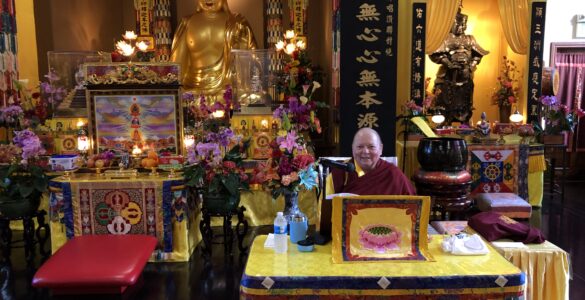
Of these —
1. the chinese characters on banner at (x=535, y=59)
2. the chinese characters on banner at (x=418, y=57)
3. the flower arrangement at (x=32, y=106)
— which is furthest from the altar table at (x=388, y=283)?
the chinese characters on banner at (x=535, y=59)

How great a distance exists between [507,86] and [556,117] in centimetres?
99

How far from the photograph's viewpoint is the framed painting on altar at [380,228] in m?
1.94

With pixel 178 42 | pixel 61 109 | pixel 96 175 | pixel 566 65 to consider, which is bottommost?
pixel 96 175

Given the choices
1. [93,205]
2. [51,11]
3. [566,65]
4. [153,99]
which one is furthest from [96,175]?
[566,65]

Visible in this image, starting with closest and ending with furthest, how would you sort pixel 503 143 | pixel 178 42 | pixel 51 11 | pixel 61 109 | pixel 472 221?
pixel 472 221
pixel 61 109
pixel 503 143
pixel 51 11
pixel 178 42

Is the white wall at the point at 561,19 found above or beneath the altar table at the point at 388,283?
above

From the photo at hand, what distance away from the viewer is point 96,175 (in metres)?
3.66

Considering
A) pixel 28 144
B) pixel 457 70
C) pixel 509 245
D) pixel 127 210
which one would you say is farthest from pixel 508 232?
pixel 457 70

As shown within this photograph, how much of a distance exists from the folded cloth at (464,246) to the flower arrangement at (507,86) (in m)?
5.08

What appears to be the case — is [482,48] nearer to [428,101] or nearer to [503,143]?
[428,101]

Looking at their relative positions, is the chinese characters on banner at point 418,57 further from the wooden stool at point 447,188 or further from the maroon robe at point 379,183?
the maroon robe at point 379,183

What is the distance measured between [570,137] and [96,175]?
21.8ft

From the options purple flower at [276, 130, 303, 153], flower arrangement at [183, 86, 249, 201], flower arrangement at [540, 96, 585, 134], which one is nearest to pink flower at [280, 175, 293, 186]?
purple flower at [276, 130, 303, 153]

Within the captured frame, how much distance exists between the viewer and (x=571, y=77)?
688cm
